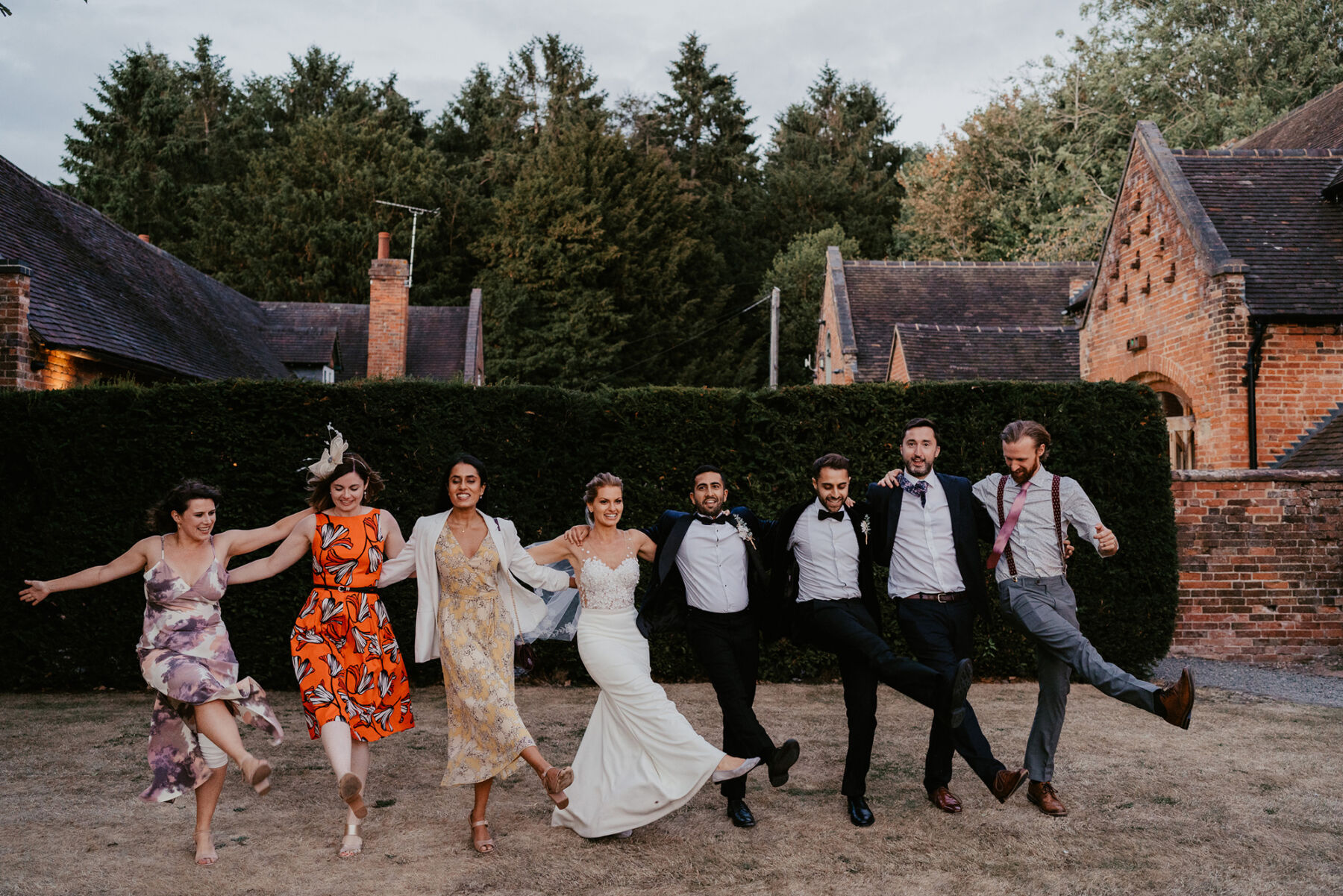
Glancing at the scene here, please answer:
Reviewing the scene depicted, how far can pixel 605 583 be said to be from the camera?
477 cm

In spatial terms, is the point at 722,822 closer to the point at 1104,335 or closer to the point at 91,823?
the point at 91,823

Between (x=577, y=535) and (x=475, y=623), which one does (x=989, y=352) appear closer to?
(x=577, y=535)

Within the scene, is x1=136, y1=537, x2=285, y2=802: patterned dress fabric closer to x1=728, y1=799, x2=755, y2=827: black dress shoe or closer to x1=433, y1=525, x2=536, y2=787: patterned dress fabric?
x1=433, y1=525, x2=536, y2=787: patterned dress fabric

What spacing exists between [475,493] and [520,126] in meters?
44.8

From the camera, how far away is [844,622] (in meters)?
4.84

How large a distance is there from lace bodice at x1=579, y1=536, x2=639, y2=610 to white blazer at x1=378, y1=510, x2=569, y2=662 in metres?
0.15

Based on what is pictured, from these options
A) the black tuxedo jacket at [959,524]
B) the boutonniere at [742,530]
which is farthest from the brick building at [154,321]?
the black tuxedo jacket at [959,524]

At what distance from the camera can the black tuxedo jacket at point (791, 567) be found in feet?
16.7

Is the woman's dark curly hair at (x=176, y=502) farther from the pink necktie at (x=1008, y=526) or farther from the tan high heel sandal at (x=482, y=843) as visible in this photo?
the pink necktie at (x=1008, y=526)

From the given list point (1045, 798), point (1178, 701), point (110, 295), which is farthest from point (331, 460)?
point (110, 295)

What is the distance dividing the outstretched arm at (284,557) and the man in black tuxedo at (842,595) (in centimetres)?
251

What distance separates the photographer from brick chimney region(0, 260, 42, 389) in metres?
12.4

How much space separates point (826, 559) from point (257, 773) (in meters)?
2.97

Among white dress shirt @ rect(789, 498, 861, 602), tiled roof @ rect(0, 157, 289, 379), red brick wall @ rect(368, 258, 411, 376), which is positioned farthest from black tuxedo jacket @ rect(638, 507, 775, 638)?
red brick wall @ rect(368, 258, 411, 376)
